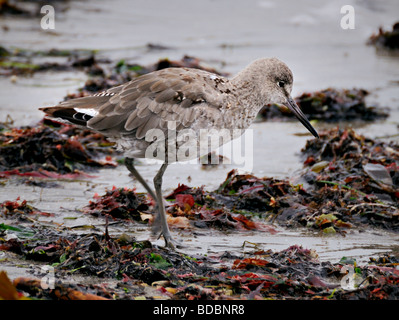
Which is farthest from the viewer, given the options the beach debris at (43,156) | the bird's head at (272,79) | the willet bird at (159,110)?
the beach debris at (43,156)

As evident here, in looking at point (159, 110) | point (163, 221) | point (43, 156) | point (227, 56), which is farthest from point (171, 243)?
point (227, 56)

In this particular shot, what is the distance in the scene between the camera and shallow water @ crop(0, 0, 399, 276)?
5207mm

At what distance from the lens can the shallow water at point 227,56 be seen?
5.21 meters

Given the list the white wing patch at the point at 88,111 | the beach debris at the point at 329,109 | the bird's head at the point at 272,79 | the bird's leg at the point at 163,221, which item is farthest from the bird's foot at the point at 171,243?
the beach debris at the point at 329,109

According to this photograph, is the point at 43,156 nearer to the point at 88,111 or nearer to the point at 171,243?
the point at 88,111

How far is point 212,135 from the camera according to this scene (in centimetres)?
502

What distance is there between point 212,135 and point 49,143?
2302 mm

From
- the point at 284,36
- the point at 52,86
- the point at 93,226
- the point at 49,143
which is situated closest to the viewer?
the point at 93,226

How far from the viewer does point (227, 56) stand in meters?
12.3

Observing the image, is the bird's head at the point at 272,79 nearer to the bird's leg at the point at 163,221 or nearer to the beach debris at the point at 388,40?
the bird's leg at the point at 163,221

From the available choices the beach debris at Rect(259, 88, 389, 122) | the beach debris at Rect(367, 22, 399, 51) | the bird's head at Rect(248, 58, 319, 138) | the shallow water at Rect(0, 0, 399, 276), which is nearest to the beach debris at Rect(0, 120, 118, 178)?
the shallow water at Rect(0, 0, 399, 276)

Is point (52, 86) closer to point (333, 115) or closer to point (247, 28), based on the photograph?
point (333, 115)

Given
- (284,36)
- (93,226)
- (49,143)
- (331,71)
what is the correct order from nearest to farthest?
(93,226)
(49,143)
(331,71)
(284,36)
